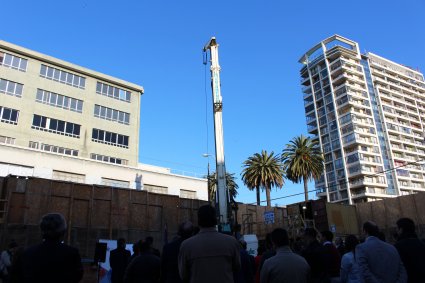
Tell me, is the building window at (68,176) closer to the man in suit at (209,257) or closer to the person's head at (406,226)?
the person's head at (406,226)

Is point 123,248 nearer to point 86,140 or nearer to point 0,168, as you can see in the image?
point 0,168

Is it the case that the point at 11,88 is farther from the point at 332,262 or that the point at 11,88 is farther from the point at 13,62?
the point at 332,262

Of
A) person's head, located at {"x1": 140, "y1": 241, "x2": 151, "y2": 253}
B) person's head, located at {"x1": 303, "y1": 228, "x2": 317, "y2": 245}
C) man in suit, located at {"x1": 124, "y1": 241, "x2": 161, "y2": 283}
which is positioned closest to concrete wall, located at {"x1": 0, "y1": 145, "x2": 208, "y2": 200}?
person's head, located at {"x1": 140, "y1": 241, "x2": 151, "y2": 253}

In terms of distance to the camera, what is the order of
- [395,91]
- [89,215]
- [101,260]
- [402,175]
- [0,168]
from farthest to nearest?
[395,91] → [402,175] → [0,168] → [89,215] → [101,260]

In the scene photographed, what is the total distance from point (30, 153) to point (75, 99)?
12.6 meters

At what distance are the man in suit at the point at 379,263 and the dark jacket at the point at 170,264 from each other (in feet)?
8.21

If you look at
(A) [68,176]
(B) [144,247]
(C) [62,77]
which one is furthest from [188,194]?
(B) [144,247]

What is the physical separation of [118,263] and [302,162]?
1875 inches

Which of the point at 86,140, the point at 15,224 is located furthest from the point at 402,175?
the point at 15,224

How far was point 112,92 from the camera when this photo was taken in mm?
46938

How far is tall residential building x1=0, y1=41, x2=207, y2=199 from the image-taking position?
35062 millimetres

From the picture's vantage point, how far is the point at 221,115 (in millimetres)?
21625

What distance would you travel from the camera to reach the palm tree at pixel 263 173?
167ft

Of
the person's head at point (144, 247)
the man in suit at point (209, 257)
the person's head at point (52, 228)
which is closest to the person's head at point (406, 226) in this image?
the man in suit at point (209, 257)
